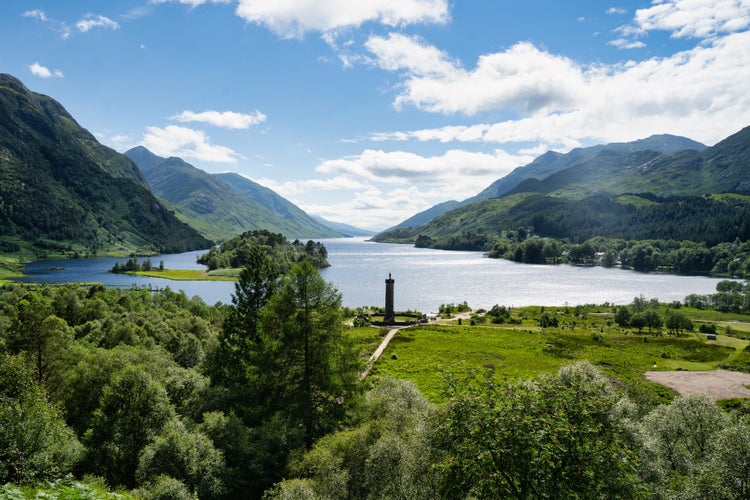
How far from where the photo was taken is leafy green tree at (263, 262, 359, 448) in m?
32.1

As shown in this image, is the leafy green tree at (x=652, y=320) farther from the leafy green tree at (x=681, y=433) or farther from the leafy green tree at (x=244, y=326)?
the leafy green tree at (x=244, y=326)

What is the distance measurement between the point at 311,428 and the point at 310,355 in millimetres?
5807

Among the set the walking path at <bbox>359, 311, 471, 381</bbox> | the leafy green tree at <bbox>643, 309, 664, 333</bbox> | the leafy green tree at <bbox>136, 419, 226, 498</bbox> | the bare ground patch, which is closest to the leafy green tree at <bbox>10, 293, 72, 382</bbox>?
the leafy green tree at <bbox>136, 419, 226, 498</bbox>

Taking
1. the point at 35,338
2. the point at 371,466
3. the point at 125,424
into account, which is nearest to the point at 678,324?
the point at 371,466

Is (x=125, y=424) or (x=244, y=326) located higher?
(x=244, y=326)

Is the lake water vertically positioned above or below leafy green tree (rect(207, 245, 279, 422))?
below

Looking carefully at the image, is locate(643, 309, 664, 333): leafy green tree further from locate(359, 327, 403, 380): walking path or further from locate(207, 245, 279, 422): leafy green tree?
locate(207, 245, 279, 422): leafy green tree

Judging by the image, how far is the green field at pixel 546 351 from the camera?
61.7 metres

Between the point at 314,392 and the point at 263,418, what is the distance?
193 inches

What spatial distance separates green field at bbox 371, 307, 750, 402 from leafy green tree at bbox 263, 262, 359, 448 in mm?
18754

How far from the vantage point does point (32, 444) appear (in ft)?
72.9

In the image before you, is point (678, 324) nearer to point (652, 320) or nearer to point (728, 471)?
point (652, 320)

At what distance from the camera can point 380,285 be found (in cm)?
17950

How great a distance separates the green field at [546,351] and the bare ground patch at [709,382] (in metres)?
2.76
